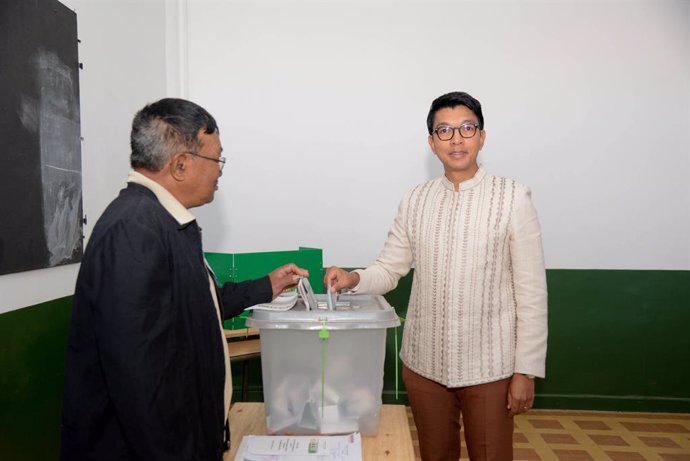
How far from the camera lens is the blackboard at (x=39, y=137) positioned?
64.0 inches

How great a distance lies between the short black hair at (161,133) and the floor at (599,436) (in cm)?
214

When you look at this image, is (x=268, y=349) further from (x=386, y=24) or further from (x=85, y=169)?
(x=386, y=24)

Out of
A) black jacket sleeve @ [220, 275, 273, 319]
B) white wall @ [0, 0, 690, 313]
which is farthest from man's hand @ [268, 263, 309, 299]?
white wall @ [0, 0, 690, 313]

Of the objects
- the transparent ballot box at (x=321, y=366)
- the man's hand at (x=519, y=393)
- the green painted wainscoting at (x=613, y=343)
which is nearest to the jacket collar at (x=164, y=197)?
the transparent ballot box at (x=321, y=366)

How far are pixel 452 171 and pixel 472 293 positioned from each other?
374 mm

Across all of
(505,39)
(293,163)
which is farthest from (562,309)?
(293,163)

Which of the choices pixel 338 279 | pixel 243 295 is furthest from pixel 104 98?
pixel 338 279

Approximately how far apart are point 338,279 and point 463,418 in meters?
0.57

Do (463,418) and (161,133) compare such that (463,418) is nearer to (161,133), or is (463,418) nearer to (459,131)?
(459,131)

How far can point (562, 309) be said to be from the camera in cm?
326

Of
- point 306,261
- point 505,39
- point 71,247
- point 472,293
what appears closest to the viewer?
point 472,293

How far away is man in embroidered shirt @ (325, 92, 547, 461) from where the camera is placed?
1.52 m

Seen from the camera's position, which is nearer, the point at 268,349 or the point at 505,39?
the point at 268,349

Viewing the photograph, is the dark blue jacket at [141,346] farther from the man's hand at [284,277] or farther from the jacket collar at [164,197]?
the man's hand at [284,277]
